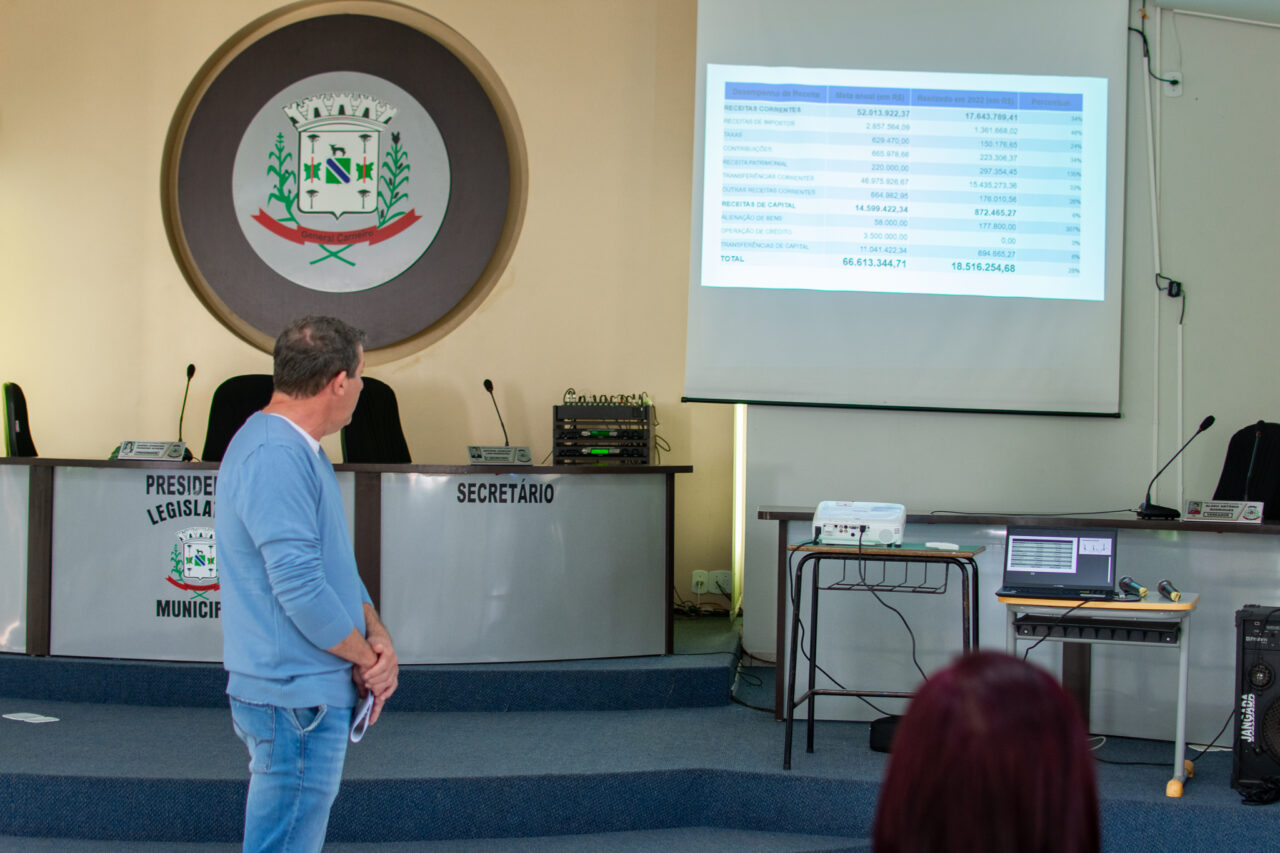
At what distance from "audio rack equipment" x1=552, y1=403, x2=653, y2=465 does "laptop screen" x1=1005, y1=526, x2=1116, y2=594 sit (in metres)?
1.88

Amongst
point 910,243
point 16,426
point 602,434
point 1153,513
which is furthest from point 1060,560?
point 16,426

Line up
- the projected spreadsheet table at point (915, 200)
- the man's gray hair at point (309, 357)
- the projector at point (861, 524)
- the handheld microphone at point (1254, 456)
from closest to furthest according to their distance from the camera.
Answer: the man's gray hair at point (309, 357), the projector at point (861, 524), the handheld microphone at point (1254, 456), the projected spreadsheet table at point (915, 200)

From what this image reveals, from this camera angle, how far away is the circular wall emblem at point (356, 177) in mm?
5395

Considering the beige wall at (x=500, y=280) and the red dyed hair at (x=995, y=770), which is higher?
the beige wall at (x=500, y=280)

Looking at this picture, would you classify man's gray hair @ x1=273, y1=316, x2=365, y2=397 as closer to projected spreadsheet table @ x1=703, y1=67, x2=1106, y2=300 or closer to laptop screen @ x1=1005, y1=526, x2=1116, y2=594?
laptop screen @ x1=1005, y1=526, x2=1116, y2=594

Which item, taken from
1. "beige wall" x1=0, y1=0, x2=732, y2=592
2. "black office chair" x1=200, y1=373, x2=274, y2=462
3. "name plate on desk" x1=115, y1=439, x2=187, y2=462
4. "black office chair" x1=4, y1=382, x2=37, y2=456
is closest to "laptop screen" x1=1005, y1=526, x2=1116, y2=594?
"beige wall" x1=0, y1=0, x2=732, y2=592

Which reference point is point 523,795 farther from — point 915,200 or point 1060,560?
point 915,200

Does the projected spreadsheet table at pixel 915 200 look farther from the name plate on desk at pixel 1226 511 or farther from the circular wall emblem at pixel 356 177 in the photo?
the circular wall emblem at pixel 356 177

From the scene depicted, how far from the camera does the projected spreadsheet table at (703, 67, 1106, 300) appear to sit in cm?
415

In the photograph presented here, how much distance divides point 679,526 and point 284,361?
3.67 metres

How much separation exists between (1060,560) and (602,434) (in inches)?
86.0

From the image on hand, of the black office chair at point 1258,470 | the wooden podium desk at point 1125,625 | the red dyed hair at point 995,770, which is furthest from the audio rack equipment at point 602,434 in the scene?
the red dyed hair at point 995,770

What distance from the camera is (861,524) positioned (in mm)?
3176

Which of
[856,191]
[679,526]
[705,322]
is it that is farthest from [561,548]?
[856,191]
